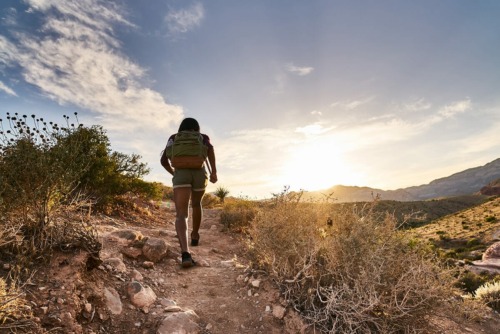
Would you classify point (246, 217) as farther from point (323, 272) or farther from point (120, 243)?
point (323, 272)

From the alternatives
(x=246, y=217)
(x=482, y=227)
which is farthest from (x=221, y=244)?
(x=482, y=227)

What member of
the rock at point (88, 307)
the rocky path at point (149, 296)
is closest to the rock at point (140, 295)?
the rocky path at point (149, 296)

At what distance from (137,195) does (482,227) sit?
126ft

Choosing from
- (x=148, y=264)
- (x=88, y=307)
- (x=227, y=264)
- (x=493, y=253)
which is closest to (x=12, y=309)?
(x=88, y=307)

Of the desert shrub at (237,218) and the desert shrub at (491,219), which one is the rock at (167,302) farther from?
the desert shrub at (491,219)

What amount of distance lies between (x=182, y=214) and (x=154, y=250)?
0.62 meters

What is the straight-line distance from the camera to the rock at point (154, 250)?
4242mm

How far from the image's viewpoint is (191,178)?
4.61 m

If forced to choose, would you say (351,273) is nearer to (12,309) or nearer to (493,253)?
(12,309)

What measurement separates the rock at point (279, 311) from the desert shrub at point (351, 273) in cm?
12

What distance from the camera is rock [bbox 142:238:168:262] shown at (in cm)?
424

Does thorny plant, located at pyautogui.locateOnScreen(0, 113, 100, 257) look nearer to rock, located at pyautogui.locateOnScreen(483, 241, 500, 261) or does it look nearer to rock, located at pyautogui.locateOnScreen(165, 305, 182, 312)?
rock, located at pyautogui.locateOnScreen(165, 305, 182, 312)

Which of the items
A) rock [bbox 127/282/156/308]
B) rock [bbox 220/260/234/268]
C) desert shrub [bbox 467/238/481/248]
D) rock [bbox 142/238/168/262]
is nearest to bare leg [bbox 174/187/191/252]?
rock [bbox 142/238/168/262]

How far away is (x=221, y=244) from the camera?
22.1ft
